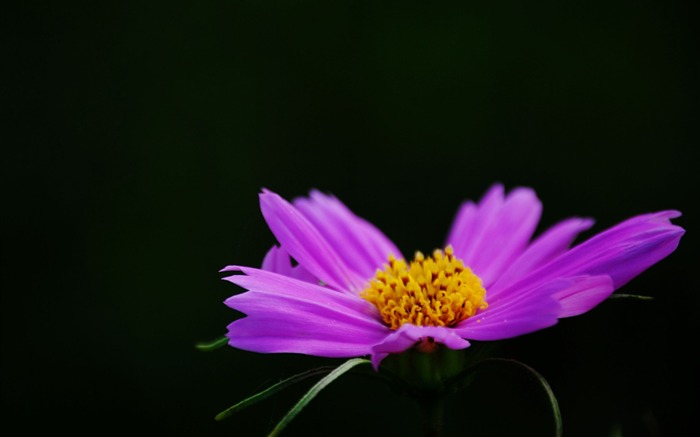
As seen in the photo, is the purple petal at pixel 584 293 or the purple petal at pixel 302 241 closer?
the purple petal at pixel 584 293

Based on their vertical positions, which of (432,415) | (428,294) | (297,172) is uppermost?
(297,172)

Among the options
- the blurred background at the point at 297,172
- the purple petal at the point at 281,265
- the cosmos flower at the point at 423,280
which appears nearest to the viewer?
the cosmos flower at the point at 423,280

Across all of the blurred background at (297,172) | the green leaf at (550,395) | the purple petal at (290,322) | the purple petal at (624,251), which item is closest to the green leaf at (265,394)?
the purple petal at (290,322)

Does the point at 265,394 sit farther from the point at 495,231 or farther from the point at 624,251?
the point at 495,231

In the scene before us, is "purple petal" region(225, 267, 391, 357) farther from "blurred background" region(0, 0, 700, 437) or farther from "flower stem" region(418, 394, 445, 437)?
"blurred background" region(0, 0, 700, 437)

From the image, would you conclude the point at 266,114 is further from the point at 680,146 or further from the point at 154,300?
the point at 680,146

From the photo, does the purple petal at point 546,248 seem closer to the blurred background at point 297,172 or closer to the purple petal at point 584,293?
the purple petal at point 584,293

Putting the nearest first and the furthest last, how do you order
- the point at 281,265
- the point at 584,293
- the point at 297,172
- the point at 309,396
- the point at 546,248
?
the point at 309,396 → the point at 584,293 → the point at 281,265 → the point at 546,248 → the point at 297,172

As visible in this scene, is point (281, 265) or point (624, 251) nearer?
point (624, 251)

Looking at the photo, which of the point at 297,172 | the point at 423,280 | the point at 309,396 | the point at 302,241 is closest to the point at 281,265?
the point at 302,241
